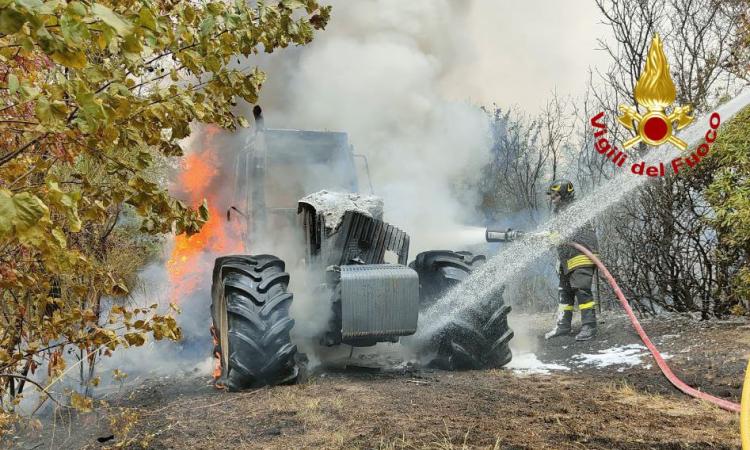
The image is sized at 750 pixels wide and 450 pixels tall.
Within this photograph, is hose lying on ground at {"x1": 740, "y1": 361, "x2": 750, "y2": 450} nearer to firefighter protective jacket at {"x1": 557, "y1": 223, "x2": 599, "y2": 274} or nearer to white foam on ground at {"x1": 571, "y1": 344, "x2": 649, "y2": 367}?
white foam on ground at {"x1": 571, "y1": 344, "x2": 649, "y2": 367}

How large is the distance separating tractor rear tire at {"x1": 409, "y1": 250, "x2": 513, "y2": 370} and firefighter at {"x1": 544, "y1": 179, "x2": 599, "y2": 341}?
2159 mm

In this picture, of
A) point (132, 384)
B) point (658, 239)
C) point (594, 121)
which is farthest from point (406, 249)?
point (594, 121)

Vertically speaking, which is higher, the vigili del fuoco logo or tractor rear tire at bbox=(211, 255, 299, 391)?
the vigili del fuoco logo

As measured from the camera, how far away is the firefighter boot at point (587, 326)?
7762mm

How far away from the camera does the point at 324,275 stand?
235 inches

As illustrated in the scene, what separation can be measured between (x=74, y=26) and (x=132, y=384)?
6.67 metres

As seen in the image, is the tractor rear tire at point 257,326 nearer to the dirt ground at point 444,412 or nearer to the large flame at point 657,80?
the dirt ground at point 444,412

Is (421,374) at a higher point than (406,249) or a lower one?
lower

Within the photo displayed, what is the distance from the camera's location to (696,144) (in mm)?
7754

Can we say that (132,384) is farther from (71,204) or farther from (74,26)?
(74,26)

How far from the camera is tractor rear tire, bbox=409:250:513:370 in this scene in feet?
19.9

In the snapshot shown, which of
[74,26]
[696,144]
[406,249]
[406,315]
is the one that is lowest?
[406,315]

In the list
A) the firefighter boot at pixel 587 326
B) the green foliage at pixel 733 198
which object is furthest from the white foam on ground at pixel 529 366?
the green foliage at pixel 733 198

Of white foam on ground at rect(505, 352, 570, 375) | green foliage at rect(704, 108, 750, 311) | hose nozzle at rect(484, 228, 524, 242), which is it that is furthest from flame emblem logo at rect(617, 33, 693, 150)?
white foam on ground at rect(505, 352, 570, 375)
